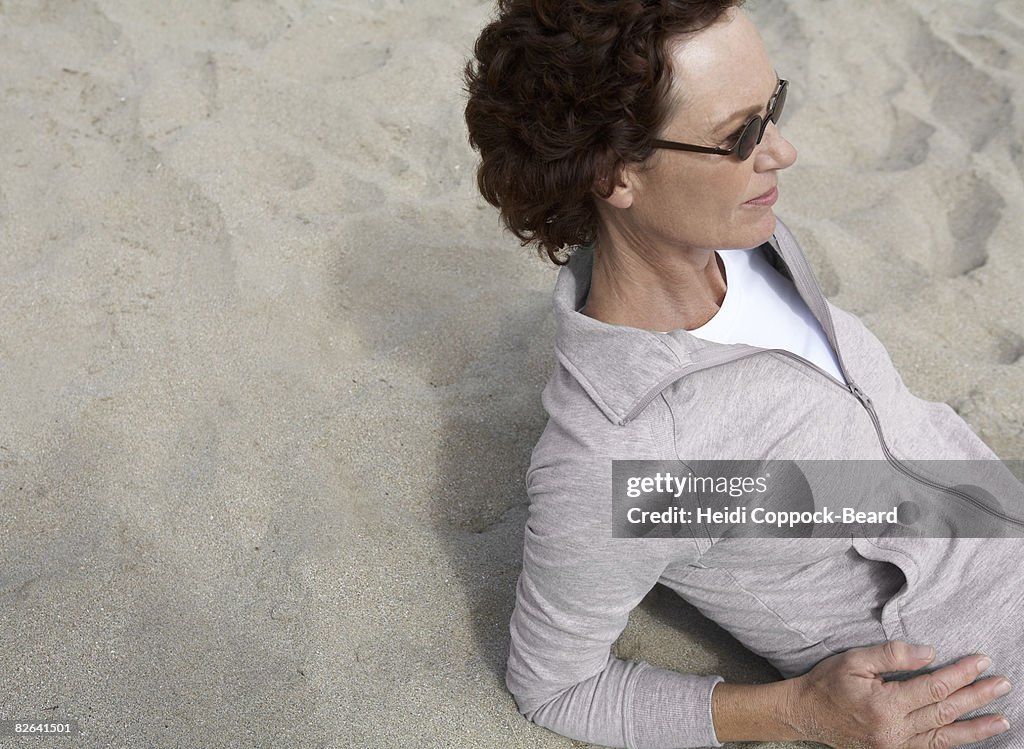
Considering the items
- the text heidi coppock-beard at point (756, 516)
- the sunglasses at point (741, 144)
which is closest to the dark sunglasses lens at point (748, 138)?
the sunglasses at point (741, 144)

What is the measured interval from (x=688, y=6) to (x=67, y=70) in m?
2.56

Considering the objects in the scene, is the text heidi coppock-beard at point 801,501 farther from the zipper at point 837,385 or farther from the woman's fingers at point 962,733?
the woman's fingers at point 962,733

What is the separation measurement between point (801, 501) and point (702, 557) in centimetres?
19

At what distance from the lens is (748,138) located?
5.13 feet

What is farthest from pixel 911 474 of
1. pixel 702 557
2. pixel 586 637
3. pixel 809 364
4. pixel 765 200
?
pixel 586 637

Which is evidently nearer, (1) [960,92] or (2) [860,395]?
(2) [860,395]

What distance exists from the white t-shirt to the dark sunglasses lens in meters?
0.33

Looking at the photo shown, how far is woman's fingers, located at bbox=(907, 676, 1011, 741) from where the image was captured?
1.61 meters

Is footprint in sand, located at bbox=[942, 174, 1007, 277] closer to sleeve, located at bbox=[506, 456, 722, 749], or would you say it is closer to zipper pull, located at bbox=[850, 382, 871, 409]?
zipper pull, located at bbox=[850, 382, 871, 409]

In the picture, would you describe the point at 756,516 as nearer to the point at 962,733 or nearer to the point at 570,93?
the point at 962,733

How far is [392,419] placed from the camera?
2.37 m

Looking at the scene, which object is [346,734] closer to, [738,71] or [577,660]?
[577,660]

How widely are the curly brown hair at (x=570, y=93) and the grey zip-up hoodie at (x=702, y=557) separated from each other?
0.74ft

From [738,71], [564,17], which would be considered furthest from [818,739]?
[564,17]
